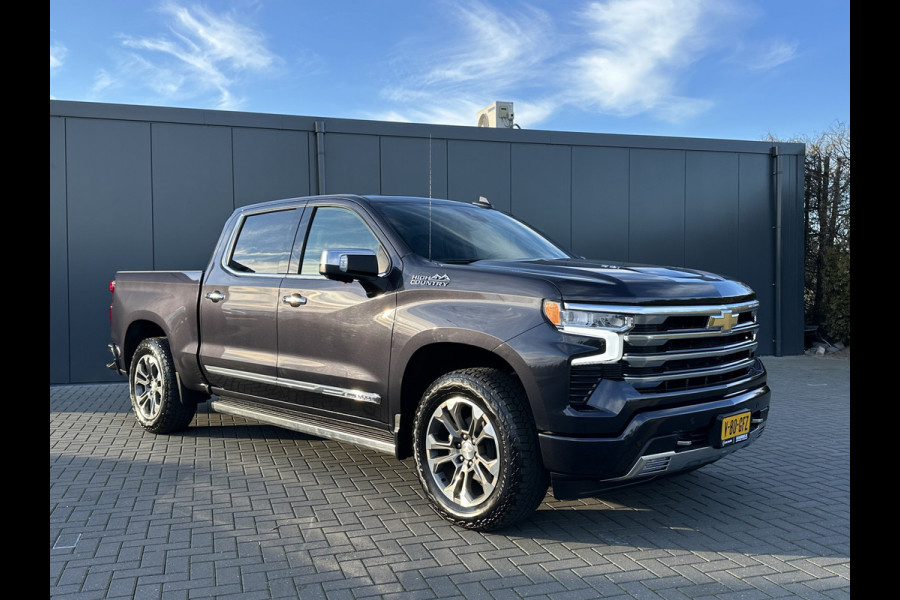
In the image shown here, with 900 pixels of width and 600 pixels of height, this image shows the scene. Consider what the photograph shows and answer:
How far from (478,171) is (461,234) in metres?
6.86

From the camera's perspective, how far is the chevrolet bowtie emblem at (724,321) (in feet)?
12.8

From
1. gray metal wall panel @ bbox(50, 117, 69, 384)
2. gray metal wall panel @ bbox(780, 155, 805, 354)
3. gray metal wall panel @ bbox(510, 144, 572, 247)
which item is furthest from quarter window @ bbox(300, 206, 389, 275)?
gray metal wall panel @ bbox(780, 155, 805, 354)

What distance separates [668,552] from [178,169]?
28.7ft

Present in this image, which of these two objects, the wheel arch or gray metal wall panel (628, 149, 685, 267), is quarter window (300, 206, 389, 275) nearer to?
the wheel arch

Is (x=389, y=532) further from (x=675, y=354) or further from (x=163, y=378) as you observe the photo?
(x=163, y=378)

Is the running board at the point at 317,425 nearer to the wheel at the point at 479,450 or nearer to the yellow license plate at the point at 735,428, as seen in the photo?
the wheel at the point at 479,450

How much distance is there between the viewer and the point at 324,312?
4.73 m

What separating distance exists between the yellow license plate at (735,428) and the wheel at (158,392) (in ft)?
14.5

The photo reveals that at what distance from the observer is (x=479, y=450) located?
12.8 feet

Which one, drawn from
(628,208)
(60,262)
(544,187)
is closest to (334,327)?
(60,262)

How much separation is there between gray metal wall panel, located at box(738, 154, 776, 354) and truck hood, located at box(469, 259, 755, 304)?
373 inches

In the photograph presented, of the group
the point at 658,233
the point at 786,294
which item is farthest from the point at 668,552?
the point at 786,294

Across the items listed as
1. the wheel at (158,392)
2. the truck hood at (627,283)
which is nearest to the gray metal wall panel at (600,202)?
the wheel at (158,392)

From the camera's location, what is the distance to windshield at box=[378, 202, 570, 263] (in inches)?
181
